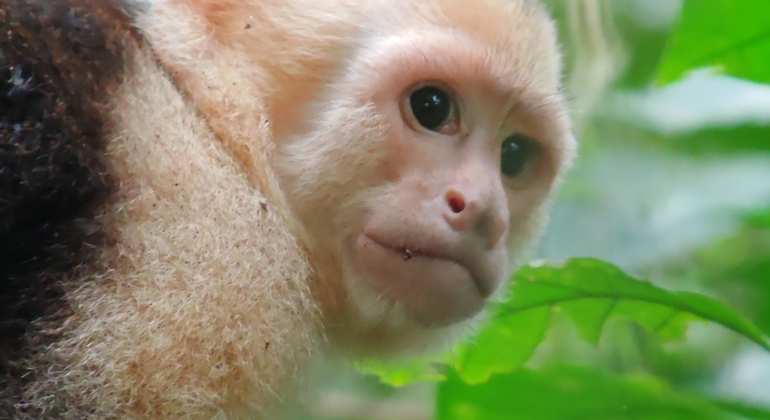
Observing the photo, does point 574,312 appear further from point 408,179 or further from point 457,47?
point 457,47

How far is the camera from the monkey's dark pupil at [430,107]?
1.20 metres

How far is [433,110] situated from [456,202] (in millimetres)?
181

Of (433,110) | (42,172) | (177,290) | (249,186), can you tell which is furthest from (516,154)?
(42,172)

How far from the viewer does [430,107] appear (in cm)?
121

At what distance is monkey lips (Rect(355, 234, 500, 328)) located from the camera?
1.13 metres

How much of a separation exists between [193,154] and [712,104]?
1406 millimetres

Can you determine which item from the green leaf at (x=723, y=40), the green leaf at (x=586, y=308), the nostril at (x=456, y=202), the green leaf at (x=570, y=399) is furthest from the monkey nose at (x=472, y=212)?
the green leaf at (x=723, y=40)

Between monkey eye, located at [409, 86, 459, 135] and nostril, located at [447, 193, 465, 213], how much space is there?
0.14 meters

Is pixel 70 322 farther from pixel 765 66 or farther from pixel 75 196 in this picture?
pixel 765 66

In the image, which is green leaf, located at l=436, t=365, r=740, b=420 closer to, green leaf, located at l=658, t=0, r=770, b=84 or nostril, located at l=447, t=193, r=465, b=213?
nostril, located at l=447, t=193, r=465, b=213

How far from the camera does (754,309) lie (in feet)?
6.38

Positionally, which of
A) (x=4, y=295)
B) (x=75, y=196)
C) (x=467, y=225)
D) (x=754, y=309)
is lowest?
(x=4, y=295)

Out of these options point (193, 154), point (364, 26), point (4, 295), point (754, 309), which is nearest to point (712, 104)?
point (754, 309)

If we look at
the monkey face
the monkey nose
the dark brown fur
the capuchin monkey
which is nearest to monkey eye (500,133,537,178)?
the capuchin monkey
